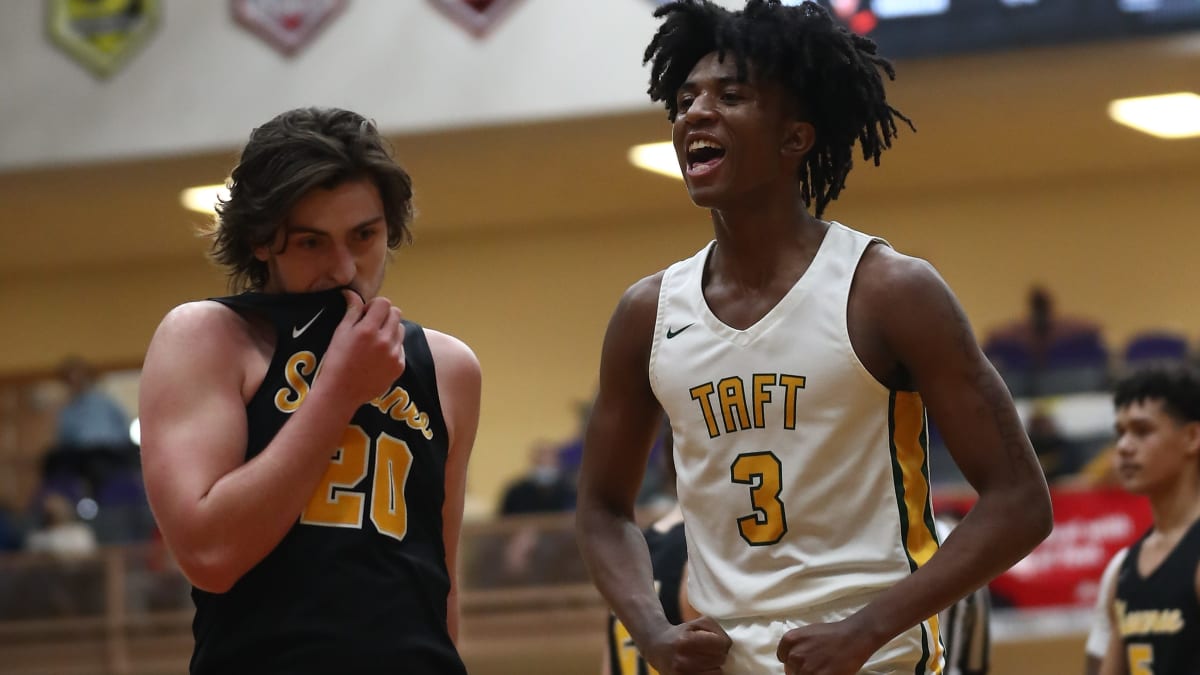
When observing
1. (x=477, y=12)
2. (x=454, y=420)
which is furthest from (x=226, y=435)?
(x=477, y=12)

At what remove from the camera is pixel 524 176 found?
13.2 metres

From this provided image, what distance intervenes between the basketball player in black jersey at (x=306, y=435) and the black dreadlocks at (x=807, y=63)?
59cm

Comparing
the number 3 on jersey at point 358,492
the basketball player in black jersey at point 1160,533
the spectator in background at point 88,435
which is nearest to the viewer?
the number 3 on jersey at point 358,492

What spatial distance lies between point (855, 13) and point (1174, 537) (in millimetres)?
4506

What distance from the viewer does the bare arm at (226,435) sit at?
2.42 meters

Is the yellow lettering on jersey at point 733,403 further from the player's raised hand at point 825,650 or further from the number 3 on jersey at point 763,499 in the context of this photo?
the player's raised hand at point 825,650

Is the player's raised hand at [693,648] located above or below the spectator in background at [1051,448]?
above

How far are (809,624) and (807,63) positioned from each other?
95cm

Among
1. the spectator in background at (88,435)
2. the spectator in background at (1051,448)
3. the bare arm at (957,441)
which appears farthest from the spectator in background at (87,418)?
the bare arm at (957,441)

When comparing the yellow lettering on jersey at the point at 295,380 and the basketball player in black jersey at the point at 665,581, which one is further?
the basketball player in black jersey at the point at 665,581

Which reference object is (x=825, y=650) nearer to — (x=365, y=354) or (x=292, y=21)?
(x=365, y=354)

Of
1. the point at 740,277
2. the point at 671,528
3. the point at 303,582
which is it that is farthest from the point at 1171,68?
the point at 303,582

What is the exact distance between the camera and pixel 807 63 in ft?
9.02

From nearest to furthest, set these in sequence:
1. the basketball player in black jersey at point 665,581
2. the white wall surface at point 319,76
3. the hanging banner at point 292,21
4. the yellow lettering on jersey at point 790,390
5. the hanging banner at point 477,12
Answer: the yellow lettering on jersey at point 790,390 → the basketball player in black jersey at point 665,581 → the white wall surface at point 319,76 → the hanging banner at point 477,12 → the hanging banner at point 292,21
